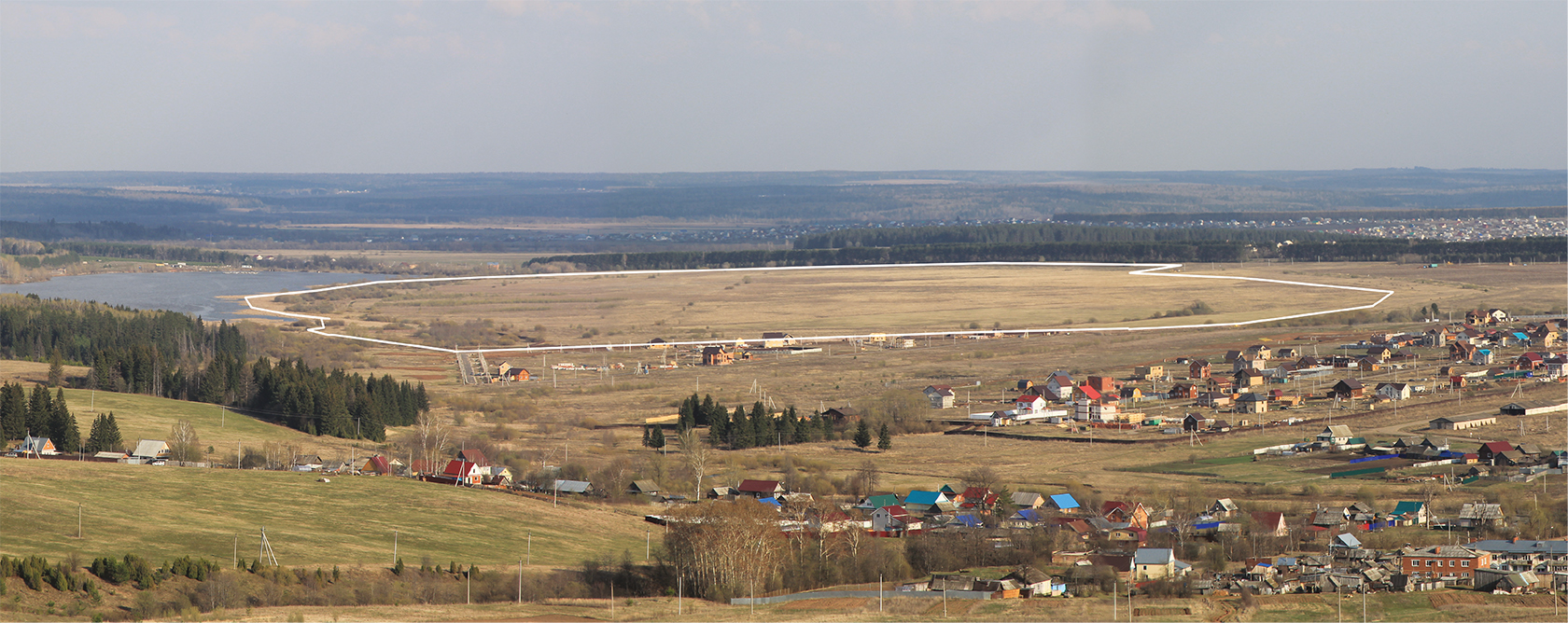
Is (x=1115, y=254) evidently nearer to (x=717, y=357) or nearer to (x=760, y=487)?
(x=717, y=357)

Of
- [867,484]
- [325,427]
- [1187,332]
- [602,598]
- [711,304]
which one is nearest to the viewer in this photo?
[602,598]

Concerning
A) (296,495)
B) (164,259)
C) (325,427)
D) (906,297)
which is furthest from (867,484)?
Result: (164,259)

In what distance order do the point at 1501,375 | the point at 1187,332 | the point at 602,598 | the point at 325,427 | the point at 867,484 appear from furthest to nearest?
the point at 1187,332
the point at 1501,375
the point at 325,427
the point at 867,484
the point at 602,598

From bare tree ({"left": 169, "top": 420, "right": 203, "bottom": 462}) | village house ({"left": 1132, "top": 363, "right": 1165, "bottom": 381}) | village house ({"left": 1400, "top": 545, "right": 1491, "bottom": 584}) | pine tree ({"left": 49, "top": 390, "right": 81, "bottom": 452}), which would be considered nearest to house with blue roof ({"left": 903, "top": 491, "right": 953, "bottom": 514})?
village house ({"left": 1400, "top": 545, "right": 1491, "bottom": 584})

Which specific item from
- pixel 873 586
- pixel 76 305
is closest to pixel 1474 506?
pixel 873 586

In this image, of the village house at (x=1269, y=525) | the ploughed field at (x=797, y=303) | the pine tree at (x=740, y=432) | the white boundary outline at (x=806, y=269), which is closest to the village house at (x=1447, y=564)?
the village house at (x=1269, y=525)

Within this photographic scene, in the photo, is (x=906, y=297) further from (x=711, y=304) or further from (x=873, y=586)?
(x=873, y=586)

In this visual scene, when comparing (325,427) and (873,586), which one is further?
(325,427)

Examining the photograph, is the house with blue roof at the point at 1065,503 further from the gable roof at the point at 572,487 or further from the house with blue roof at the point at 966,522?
the gable roof at the point at 572,487
